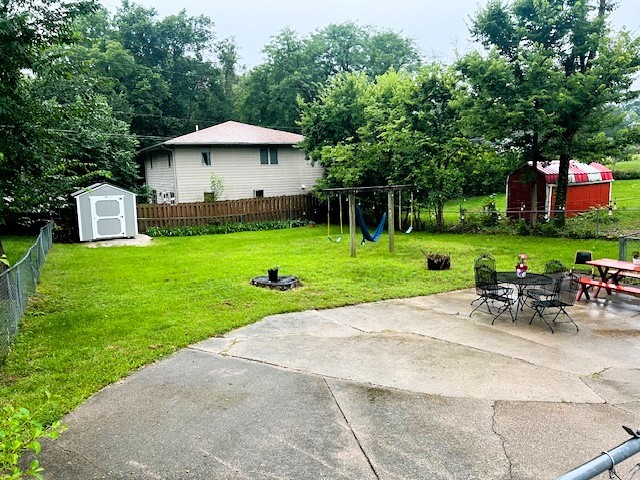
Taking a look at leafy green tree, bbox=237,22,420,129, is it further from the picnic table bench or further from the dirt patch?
the picnic table bench

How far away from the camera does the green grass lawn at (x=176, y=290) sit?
211 inches

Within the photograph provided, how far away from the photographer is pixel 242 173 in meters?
24.2

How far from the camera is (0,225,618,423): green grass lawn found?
537 centimetres

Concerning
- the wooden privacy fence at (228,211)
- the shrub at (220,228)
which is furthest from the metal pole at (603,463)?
the wooden privacy fence at (228,211)

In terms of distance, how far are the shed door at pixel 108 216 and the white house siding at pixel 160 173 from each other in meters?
5.63

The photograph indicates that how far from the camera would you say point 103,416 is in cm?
424

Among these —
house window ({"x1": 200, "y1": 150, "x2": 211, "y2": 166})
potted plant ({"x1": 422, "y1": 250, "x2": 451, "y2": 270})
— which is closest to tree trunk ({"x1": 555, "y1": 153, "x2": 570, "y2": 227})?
potted plant ({"x1": 422, "y1": 250, "x2": 451, "y2": 270})

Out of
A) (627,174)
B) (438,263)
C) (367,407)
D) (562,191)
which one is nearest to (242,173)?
(562,191)

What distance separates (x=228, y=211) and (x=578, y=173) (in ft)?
50.0

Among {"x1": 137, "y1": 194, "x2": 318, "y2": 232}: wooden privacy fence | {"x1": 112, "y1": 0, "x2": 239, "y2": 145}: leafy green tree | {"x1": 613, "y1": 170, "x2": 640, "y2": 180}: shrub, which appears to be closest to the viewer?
{"x1": 137, "y1": 194, "x2": 318, "y2": 232}: wooden privacy fence

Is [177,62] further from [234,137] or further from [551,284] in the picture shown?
[551,284]

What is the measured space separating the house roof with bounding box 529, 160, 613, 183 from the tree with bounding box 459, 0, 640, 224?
2.80 metres

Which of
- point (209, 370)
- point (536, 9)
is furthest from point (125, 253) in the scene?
point (536, 9)

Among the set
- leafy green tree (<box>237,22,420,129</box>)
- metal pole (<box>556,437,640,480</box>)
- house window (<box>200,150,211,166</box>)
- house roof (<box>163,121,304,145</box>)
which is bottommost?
metal pole (<box>556,437,640,480</box>)
